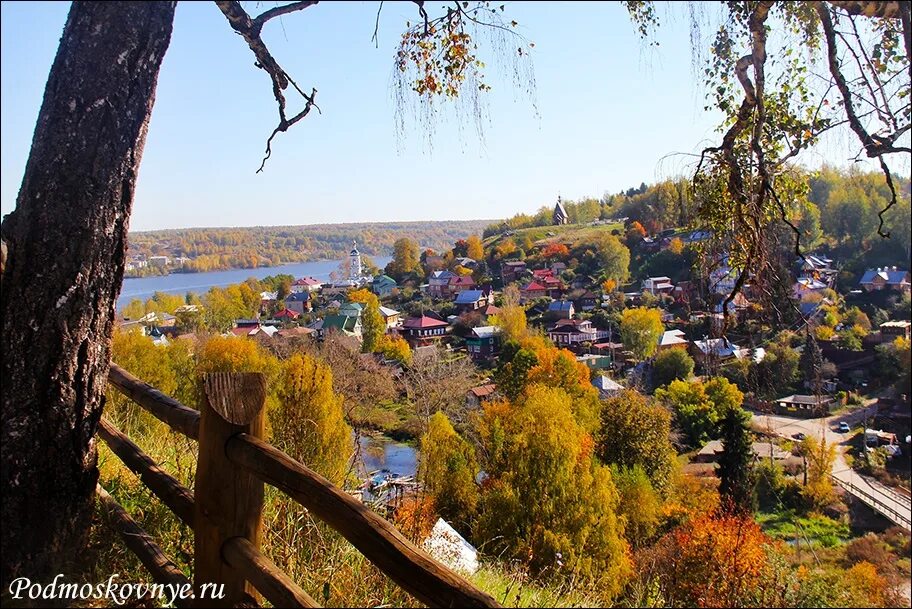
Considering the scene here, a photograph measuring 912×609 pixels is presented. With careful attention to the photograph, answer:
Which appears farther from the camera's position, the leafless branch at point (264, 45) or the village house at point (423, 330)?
the village house at point (423, 330)

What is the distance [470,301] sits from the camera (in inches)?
1468

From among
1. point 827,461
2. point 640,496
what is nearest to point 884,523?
point 827,461

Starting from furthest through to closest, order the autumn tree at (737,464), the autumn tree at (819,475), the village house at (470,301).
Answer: the village house at (470,301) → the autumn tree at (737,464) → the autumn tree at (819,475)

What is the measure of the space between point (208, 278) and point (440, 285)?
45.8 ft

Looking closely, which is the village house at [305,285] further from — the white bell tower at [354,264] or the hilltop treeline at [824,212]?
the hilltop treeline at [824,212]

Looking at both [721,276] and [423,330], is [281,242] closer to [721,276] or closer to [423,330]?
[423,330]

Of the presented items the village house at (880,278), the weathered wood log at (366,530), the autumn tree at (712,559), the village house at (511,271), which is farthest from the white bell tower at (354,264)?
the weathered wood log at (366,530)

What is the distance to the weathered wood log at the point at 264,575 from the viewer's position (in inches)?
57.5

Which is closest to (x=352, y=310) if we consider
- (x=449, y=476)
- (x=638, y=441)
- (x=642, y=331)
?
(x=642, y=331)

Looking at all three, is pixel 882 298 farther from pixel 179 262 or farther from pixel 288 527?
pixel 179 262

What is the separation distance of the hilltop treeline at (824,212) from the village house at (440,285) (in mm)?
12968

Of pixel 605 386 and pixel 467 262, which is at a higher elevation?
pixel 467 262

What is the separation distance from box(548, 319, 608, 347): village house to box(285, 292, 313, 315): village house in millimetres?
12143

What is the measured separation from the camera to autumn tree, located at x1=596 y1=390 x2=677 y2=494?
15.3 meters
